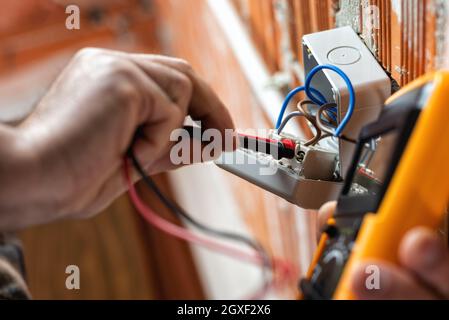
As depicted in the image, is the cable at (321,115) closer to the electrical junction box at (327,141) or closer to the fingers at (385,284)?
the electrical junction box at (327,141)

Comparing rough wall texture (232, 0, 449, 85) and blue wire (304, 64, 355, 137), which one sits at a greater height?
rough wall texture (232, 0, 449, 85)

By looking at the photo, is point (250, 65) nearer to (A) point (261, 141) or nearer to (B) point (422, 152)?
(A) point (261, 141)

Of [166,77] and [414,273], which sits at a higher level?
[166,77]

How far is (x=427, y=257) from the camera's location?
358 millimetres

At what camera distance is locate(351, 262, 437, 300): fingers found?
1.20 ft

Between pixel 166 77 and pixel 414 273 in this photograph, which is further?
pixel 166 77

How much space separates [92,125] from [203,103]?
12 centimetres

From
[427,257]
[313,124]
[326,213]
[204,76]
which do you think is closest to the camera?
[427,257]

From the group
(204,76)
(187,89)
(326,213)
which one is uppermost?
(187,89)

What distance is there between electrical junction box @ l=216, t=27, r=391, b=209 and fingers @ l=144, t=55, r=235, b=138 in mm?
65

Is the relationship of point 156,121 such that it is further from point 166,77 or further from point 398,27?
point 398,27

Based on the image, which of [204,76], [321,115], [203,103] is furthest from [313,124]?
[204,76]

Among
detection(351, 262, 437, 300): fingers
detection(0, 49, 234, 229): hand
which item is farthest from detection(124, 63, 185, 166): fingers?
detection(351, 262, 437, 300): fingers

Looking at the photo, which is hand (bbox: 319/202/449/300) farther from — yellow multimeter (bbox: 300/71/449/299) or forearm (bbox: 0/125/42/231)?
forearm (bbox: 0/125/42/231)
